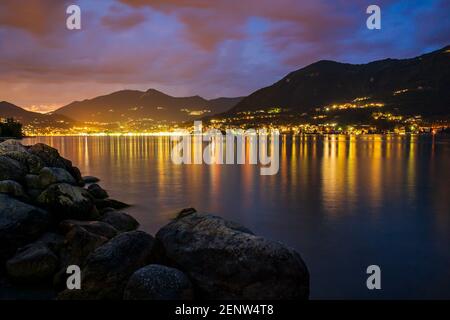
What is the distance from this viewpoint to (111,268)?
9812mm

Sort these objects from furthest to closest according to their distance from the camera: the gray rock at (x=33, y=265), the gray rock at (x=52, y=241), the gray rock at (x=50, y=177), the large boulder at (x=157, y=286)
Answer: the gray rock at (x=50, y=177) < the gray rock at (x=52, y=241) < the gray rock at (x=33, y=265) < the large boulder at (x=157, y=286)

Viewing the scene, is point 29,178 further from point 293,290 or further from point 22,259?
point 293,290

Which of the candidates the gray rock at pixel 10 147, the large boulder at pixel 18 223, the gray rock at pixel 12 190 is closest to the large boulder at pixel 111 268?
the large boulder at pixel 18 223

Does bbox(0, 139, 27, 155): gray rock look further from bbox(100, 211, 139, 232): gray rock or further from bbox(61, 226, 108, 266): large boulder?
bbox(61, 226, 108, 266): large boulder

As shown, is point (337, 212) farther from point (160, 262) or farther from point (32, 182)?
point (32, 182)

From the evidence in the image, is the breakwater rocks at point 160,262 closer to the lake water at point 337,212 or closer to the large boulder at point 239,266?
the large boulder at point 239,266

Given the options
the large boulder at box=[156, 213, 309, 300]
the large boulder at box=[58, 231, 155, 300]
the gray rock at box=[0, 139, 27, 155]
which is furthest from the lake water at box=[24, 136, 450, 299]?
the gray rock at box=[0, 139, 27, 155]

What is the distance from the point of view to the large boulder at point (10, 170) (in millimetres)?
18000

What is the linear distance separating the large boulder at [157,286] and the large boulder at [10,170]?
40.1 feet

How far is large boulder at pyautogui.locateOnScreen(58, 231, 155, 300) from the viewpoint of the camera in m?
9.69

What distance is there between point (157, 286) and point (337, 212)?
18722 mm

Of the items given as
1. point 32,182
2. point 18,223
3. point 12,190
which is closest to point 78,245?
point 18,223

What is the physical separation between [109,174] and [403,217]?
35.5 metres

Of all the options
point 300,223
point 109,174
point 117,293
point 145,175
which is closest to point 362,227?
point 300,223
